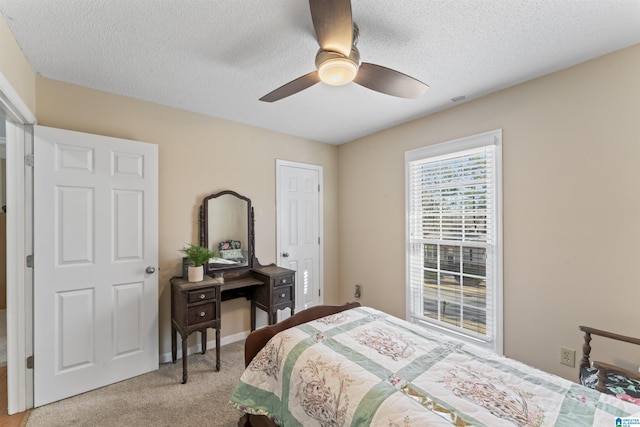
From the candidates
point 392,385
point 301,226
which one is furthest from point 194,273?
point 392,385

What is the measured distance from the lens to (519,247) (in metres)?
2.30

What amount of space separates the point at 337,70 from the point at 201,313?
2195 millimetres

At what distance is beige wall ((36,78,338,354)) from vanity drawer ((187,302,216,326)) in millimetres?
479

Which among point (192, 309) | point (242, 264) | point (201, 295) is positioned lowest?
point (192, 309)

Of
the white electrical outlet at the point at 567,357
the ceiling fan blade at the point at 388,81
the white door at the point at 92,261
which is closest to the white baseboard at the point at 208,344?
the white door at the point at 92,261

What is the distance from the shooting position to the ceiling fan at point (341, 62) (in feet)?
4.00

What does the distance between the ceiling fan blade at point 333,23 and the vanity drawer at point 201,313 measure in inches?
86.9

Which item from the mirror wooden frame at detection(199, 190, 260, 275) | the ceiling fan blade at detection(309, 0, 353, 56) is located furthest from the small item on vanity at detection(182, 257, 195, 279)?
the ceiling fan blade at detection(309, 0, 353, 56)

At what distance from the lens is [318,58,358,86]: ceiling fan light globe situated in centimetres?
141

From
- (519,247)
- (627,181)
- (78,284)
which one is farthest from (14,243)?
(627,181)

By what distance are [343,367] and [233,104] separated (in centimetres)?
240

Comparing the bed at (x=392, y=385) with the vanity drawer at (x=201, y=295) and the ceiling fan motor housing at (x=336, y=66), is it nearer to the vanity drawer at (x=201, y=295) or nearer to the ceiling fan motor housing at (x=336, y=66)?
the vanity drawer at (x=201, y=295)

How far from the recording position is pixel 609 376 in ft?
5.24

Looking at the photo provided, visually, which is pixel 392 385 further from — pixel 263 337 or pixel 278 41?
pixel 278 41
